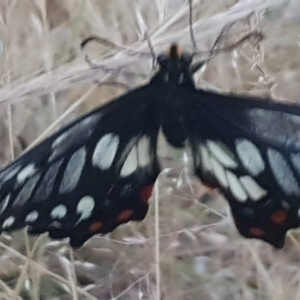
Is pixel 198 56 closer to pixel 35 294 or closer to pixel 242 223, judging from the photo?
pixel 242 223

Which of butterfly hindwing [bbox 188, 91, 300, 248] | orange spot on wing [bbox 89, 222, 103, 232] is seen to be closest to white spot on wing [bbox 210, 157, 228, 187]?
butterfly hindwing [bbox 188, 91, 300, 248]

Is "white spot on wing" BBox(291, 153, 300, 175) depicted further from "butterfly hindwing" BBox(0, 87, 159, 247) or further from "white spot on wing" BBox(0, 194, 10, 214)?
"white spot on wing" BBox(0, 194, 10, 214)

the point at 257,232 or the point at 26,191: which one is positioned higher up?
Answer: the point at 26,191

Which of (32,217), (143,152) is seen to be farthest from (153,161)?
(32,217)

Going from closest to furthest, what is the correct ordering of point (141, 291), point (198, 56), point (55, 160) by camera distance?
point (55, 160) < point (198, 56) < point (141, 291)

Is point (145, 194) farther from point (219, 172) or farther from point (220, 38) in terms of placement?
point (220, 38)

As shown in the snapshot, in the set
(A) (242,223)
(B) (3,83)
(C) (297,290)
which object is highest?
(B) (3,83)

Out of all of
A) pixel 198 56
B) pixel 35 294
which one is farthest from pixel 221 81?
pixel 35 294

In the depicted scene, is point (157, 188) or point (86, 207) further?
point (157, 188)
